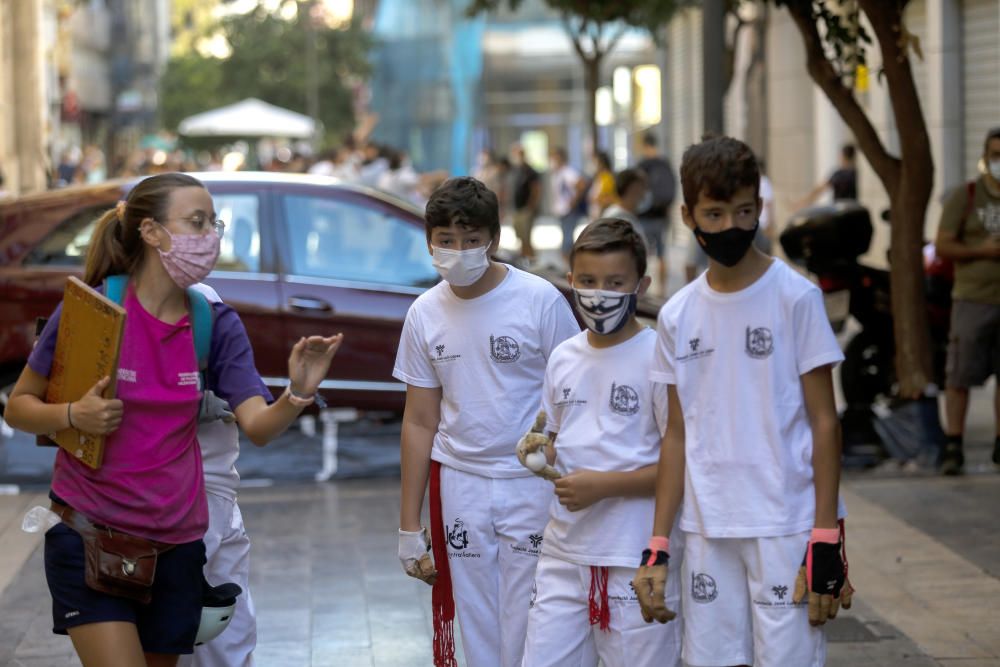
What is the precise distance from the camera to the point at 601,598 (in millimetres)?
4016

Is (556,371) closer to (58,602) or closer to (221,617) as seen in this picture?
(221,617)

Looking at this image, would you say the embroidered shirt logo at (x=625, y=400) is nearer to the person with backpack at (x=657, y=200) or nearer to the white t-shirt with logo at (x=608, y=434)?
the white t-shirt with logo at (x=608, y=434)

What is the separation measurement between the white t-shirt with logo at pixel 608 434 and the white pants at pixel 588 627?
0.16 ft

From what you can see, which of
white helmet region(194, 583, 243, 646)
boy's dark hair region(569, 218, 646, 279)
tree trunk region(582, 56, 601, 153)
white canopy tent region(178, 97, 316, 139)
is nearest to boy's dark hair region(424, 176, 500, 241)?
boy's dark hair region(569, 218, 646, 279)

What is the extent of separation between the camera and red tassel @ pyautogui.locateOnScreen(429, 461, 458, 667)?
4598 mm

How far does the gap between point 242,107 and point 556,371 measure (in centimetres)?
3571

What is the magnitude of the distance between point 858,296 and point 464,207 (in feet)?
18.7

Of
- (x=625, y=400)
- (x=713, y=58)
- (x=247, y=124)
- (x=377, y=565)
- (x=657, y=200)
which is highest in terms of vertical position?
(x=247, y=124)

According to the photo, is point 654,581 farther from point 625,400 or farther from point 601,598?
point 625,400

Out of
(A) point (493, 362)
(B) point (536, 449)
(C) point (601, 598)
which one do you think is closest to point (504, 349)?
(A) point (493, 362)

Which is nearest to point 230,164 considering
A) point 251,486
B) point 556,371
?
point 251,486

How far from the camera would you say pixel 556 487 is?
13.0ft

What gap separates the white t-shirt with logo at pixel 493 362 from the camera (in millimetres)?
4520

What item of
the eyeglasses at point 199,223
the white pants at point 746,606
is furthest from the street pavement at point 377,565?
the eyeglasses at point 199,223
